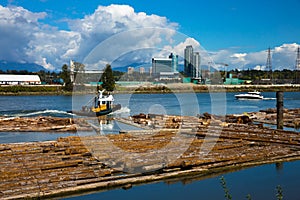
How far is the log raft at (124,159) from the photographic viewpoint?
7.45 m

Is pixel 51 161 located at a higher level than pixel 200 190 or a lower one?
higher

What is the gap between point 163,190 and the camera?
27.0ft

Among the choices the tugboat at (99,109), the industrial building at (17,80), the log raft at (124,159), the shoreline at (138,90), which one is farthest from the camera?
the industrial building at (17,80)

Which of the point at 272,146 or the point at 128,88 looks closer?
the point at 272,146

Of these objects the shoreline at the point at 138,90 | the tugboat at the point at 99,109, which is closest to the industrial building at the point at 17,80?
the shoreline at the point at 138,90

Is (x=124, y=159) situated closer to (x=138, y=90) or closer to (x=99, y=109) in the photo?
(x=99, y=109)

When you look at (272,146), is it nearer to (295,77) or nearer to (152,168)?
(152,168)

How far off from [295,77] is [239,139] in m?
105

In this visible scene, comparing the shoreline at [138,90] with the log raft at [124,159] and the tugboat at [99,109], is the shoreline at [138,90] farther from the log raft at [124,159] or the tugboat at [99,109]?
the log raft at [124,159]

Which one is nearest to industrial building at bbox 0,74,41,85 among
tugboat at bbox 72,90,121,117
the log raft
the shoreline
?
the shoreline

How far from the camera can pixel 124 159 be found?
8953 mm

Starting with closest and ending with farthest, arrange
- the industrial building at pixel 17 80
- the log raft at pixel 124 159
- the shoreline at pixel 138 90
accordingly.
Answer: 1. the log raft at pixel 124 159
2. the shoreline at pixel 138 90
3. the industrial building at pixel 17 80

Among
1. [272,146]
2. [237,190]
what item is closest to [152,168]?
[237,190]

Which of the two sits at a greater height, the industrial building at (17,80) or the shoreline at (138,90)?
the industrial building at (17,80)
